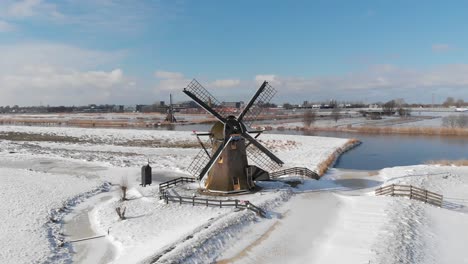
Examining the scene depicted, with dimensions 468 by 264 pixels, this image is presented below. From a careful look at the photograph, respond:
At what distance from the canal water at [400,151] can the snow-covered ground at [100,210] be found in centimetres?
408

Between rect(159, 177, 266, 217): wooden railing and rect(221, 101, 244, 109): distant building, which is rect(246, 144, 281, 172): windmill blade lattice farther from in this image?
rect(159, 177, 266, 217): wooden railing

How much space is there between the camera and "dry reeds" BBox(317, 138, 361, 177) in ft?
111

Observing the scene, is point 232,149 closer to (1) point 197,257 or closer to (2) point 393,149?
(1) point 197,257

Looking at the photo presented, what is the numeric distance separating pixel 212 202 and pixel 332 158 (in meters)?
22.5

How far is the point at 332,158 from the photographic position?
41.5 metres

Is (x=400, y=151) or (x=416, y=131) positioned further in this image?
(x=416, y=131)

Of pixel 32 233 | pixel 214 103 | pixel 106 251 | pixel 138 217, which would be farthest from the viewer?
pixel 214 103

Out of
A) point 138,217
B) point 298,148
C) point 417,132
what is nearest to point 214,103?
point 138,217

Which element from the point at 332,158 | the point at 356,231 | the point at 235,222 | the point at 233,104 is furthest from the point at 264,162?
the point at 235,222

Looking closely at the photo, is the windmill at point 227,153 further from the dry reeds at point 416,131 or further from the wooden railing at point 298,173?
the dry reeds at point 416,131

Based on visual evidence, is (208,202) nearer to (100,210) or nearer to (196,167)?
(100,210)

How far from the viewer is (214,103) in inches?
981

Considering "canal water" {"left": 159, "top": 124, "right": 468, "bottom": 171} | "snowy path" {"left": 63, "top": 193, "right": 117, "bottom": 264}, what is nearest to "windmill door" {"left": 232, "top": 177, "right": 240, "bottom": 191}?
"snowy path" {"left": 63, "top": 193, "right": 117, "bottom": 264}

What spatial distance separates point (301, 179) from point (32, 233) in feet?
58.9
